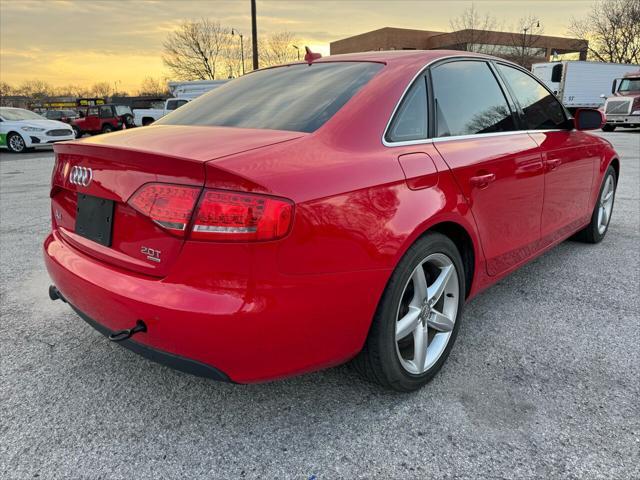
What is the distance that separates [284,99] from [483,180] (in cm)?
110

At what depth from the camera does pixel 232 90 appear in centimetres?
281

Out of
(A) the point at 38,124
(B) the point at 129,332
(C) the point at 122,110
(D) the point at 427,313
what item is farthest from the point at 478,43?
(B) the point at 129,332

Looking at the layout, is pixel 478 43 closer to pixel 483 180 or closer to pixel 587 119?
pixel 587 119

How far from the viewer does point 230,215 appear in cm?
162

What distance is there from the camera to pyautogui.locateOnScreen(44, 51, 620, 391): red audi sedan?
1642 millimetres

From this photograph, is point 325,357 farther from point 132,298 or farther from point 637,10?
point 637,10

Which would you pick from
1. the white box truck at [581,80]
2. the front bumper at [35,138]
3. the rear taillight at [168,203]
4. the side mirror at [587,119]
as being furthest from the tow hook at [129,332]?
the white box truck at [581,80]

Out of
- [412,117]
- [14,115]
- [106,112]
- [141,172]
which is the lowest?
[141,172]

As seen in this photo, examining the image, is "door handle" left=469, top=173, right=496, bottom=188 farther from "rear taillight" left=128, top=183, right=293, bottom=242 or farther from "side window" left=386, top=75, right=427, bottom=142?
"rear taillight" left=128, top=183, right=293, bottom=242

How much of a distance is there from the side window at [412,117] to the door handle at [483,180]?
36cm

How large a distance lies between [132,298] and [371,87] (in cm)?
137

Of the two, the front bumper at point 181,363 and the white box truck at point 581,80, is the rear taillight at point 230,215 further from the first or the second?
the white box truck at point 581,80

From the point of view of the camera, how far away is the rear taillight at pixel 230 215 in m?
1.60

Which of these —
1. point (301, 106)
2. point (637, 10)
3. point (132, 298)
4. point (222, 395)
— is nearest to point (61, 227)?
point (132, 298)
